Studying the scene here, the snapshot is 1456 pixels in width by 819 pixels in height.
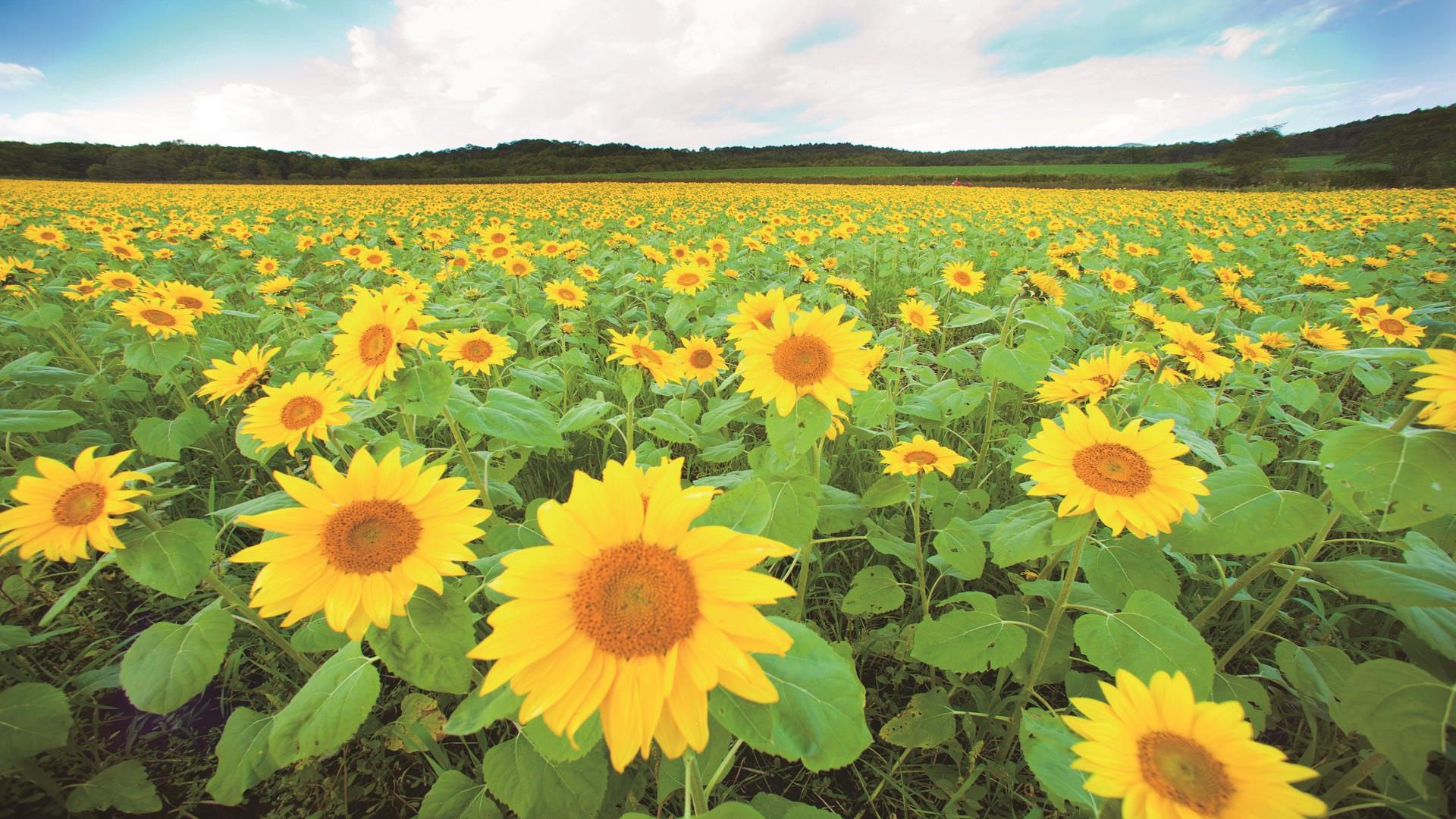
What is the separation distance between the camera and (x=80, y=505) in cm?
147

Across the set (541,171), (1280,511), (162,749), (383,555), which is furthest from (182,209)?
(541,171)

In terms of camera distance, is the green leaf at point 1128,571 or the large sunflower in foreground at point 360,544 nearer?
the large sunflower in foreground at point 360,544

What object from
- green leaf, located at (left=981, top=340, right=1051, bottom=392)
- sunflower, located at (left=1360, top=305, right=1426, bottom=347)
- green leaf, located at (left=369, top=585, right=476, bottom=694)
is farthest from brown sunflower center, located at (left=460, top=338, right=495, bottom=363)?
sunflower, located at (left=1360, top=305, right=1426, bottom=347)

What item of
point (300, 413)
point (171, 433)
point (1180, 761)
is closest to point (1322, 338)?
point (1180, 761)

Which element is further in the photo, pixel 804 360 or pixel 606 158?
pixel 606 158

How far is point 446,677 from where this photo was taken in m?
1.15

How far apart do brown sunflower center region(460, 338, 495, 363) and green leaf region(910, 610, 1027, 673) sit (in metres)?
2.36

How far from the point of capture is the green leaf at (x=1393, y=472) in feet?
3.95

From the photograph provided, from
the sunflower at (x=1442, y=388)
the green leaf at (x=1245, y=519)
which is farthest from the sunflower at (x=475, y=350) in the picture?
the sunflower at (x=1442, y=388)

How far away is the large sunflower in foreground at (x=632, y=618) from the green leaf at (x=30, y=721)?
60.1 inches

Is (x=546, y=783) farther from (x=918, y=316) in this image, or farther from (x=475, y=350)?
(x=918, y=316)

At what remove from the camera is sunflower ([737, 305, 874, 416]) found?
5.28 ft

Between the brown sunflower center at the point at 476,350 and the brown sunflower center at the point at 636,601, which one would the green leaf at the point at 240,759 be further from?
the brown sunflower center at the point at 476,350

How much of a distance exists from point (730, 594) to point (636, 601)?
188mm
